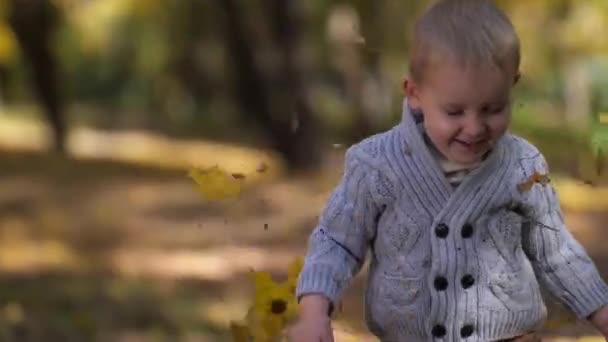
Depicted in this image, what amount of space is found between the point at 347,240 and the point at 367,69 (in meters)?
15.0

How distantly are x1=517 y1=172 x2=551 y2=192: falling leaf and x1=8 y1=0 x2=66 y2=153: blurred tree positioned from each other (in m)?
14.1

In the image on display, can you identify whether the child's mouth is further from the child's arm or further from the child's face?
the child's arm

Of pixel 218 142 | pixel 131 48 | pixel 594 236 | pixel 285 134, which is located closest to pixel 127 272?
pixel 594 236

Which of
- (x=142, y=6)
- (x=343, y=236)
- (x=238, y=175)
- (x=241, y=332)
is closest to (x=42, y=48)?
(x=142, y=6)

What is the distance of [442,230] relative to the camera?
289 centimetres

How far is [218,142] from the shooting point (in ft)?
76.6

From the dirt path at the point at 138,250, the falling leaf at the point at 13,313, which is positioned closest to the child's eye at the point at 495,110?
the dirt path at the point at 138,250

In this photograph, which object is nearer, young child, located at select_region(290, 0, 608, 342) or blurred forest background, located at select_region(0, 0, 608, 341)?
young child, located at select_region(290, 0, 608, 342)

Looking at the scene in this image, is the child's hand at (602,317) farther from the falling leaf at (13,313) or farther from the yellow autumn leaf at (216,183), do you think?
the falling leaf at (13,313)

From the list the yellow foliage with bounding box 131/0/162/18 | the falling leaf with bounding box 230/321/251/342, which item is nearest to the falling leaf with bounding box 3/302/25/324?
the falling leaf with bounding box 230/321/251/342

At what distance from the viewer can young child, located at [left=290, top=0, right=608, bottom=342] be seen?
9.43ft

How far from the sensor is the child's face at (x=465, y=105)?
2.74 metres

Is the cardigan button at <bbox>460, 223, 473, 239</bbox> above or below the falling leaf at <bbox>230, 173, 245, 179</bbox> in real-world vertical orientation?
below

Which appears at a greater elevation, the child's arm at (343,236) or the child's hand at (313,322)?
the child's arm at (343,236)
